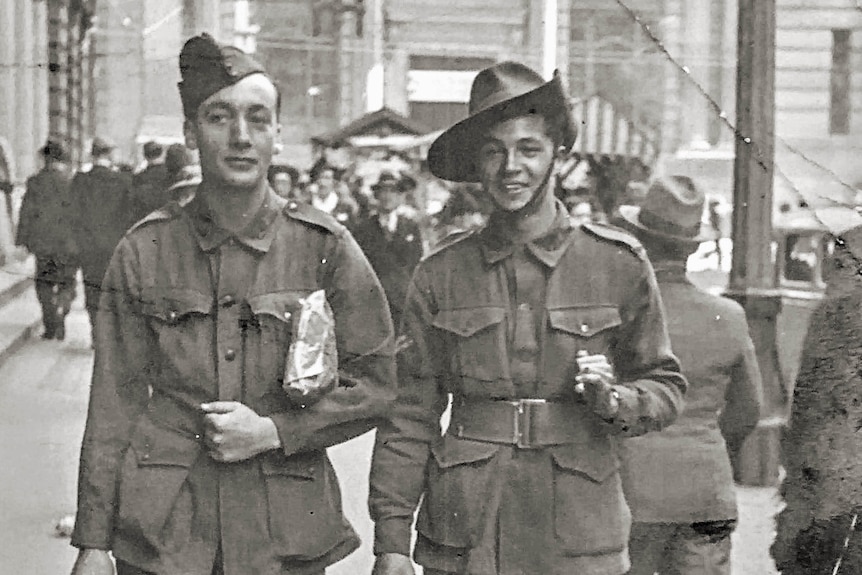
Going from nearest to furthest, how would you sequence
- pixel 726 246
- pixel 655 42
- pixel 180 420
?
pixel 180 420 → pixel 655 42 → pixel 726 246

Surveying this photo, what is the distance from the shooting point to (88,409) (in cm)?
268

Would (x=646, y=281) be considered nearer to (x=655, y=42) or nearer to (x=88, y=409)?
(x=655, y=42)

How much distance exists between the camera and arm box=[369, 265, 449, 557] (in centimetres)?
269

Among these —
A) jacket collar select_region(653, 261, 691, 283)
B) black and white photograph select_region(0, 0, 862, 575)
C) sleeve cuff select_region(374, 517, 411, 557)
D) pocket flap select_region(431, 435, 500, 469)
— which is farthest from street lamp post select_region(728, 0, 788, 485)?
sleeve cuff select_region(374, 517, 411, 557)

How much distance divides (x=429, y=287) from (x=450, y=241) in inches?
4.5

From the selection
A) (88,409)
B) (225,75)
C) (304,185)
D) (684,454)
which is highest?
(225,75)

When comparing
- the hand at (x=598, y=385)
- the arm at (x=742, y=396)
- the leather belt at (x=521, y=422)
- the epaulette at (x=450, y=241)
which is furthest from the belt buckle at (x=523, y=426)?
the arm at (x=742, y=396)

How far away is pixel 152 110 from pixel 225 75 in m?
0.40

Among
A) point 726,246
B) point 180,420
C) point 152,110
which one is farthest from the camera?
point 726,246

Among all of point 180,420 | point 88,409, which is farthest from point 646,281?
point 88,409

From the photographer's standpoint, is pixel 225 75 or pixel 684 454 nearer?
pixel 225 75

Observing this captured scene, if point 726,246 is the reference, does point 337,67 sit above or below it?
above

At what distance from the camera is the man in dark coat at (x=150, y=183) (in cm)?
300

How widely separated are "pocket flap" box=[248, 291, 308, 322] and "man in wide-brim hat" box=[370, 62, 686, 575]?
25 cm
